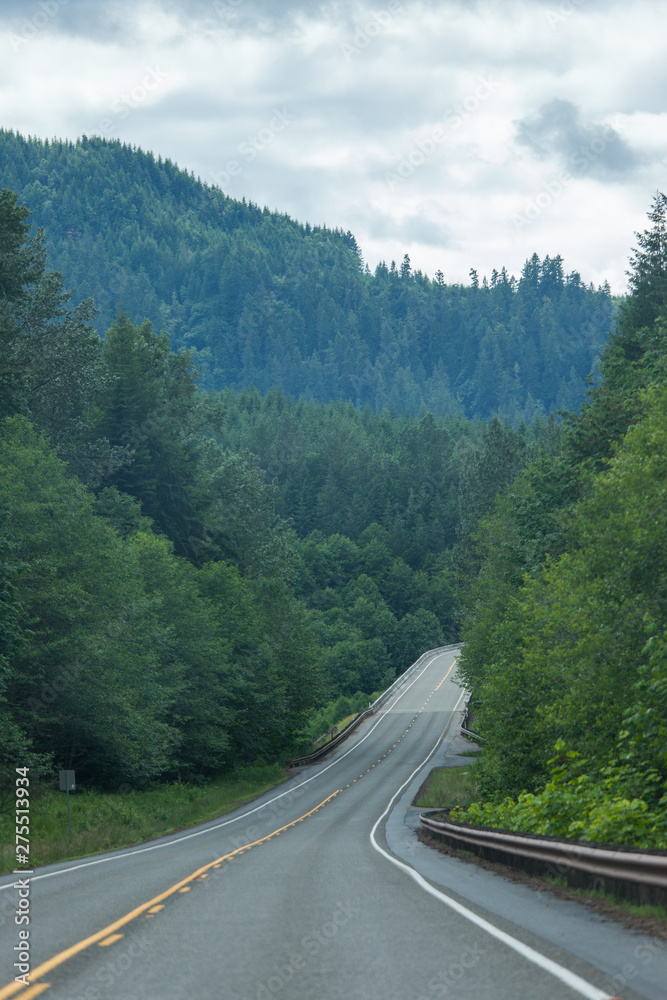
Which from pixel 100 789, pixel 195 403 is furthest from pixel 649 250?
pixel 100 789

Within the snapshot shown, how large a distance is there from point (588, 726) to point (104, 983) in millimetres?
19736

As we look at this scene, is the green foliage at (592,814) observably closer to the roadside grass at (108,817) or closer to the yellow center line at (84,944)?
the yellow center line at (84,944)

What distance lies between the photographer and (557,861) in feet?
38.7

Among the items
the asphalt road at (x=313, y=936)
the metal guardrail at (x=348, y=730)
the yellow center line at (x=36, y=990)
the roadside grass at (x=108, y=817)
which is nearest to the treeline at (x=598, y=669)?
the asphalt road at (x=313, y=936)

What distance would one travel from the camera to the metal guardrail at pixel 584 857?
902 cm

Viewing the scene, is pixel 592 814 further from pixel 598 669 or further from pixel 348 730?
pixel 348 730

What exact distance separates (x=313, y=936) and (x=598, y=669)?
17.2m

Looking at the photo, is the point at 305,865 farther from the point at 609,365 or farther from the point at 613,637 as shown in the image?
the point at 609,365

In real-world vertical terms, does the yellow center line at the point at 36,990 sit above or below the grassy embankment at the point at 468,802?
above

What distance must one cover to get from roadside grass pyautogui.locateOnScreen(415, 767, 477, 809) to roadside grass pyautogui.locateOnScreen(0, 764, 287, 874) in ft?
28.2

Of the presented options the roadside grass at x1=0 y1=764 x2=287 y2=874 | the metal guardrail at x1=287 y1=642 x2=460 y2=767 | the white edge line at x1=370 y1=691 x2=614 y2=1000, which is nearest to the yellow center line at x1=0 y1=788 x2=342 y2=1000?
the white edge line at x1=370 y1=691 x2=614 y2=1000

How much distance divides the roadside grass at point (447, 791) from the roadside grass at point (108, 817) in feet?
28.2

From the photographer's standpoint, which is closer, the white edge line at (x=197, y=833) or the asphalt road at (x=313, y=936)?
the asphalt road at (x=313, y=936)

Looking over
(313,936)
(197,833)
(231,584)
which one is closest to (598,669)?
(197,833)
